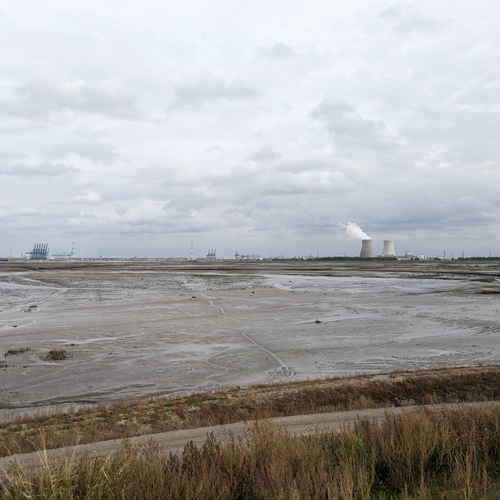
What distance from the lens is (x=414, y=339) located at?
2256 cm

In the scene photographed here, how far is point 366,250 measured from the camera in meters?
184

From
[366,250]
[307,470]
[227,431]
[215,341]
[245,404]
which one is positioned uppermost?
[366,250]

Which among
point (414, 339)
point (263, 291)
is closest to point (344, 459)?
point (414, 339)

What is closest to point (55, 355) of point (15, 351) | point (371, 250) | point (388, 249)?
point (15, 351)

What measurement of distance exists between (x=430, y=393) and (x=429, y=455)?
6.49 metres

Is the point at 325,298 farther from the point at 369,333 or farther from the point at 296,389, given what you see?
the point at 296,389

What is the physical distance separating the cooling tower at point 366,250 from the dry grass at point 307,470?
585ft

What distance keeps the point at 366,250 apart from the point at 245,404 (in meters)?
179

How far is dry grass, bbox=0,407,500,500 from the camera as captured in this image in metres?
5.23

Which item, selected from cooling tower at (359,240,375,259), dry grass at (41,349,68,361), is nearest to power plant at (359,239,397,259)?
cooling tower at (359,240,375,259)

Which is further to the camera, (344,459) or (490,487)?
(344,459)

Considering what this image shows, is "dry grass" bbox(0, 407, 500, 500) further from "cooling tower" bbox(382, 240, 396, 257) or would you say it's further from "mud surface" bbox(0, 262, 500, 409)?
"cooling tower" bbox(382, 240, 396, 257)

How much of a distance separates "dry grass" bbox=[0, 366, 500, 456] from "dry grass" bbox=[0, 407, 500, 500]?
3136 millimetres

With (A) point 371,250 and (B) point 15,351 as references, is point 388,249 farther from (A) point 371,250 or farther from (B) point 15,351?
(B) point 15,351
